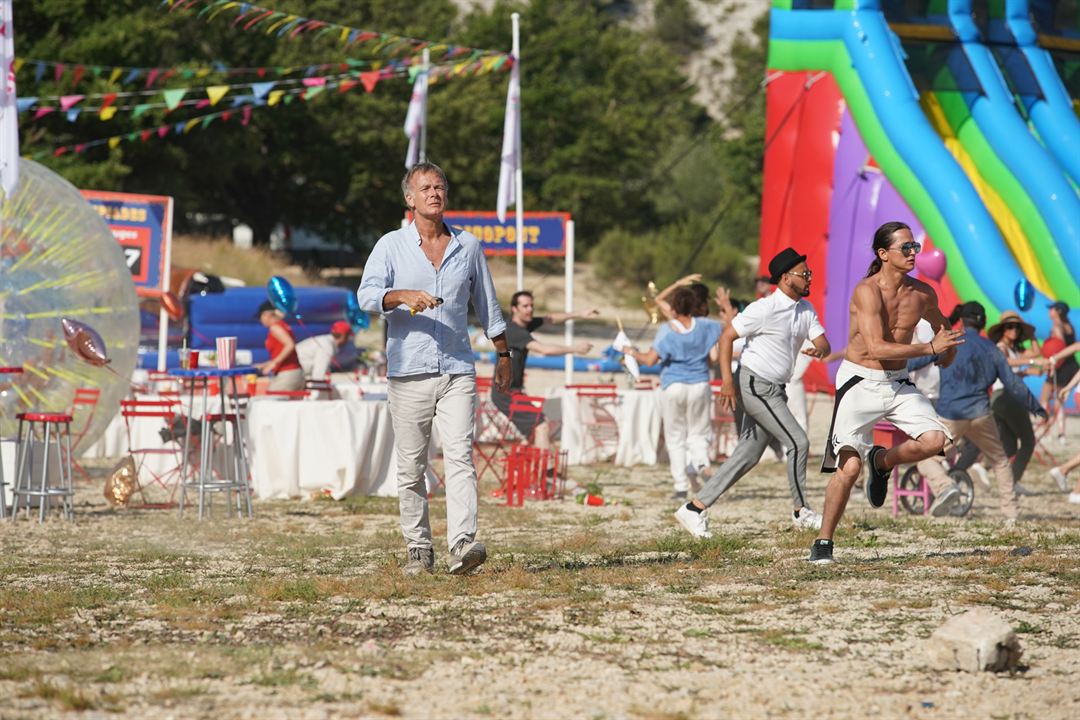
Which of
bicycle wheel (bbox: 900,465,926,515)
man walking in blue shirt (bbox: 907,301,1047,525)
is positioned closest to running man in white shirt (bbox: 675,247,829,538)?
man walking in blue shirt (bbox: 907,301,1047,525)

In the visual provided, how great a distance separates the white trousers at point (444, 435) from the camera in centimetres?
765

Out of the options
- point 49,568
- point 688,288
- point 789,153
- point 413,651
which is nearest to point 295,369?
point 688,288

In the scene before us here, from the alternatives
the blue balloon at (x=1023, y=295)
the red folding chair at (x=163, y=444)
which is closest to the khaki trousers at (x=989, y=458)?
the red folding chair at (x=163, y=444)

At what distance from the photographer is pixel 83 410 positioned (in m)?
13.0

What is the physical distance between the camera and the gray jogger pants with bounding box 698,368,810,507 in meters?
9.48

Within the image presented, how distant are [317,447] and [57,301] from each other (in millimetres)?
2319

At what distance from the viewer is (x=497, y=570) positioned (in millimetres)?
7988

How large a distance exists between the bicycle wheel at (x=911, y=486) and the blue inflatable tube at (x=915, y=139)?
7.48 meters

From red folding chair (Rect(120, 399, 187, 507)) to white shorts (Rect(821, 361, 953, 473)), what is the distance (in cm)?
507

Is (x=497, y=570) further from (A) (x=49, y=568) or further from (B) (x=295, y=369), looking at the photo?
(B) (x=295, y=369)

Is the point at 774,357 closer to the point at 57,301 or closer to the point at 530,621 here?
the point at 530,621

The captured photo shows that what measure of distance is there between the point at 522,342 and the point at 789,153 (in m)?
10.6

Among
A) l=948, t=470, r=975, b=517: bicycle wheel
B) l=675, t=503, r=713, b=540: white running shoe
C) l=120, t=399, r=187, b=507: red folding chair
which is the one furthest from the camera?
l=120, t=399, r=187, b=507: red folding chair

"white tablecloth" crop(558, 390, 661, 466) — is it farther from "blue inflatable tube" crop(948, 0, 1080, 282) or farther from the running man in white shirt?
"blue inflatable tube" crop(948, 0, 1080, 282)
